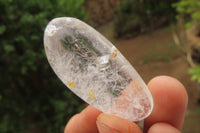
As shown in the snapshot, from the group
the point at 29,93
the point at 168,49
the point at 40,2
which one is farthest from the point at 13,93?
the point at 168,49

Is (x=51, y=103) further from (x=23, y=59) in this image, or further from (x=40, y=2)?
(x=40, y=2)

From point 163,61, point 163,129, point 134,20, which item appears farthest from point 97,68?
point 134,20

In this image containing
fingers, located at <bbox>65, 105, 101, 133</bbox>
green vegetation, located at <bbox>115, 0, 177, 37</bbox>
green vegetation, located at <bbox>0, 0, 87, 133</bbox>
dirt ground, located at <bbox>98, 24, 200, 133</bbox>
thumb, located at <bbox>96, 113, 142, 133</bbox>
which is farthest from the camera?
green vegetation, located at <bbox>115, 0, 177, 37</bbox>

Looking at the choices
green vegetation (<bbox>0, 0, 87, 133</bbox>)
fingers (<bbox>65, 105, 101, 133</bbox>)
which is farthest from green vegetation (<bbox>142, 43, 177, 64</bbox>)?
fingers (<bbox>65, 105, 101, 133</bbox>)

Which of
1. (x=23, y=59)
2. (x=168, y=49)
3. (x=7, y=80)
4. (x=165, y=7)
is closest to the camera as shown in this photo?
(x=23, y=59)

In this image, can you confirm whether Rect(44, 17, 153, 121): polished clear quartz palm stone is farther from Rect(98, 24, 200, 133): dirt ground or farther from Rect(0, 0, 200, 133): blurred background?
Rect(98, 24, 200, 133): dirt ground

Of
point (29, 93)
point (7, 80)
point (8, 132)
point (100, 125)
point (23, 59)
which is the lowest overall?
point (8, 132)

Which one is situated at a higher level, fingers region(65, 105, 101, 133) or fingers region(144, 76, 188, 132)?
fingers region(144, 76, 188, 132)
